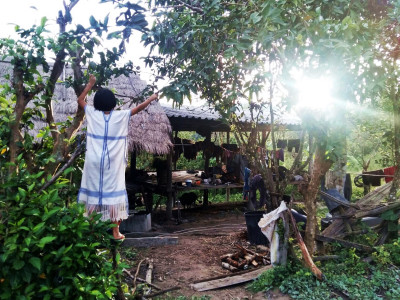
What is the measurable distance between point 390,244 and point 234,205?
6682 millimetres

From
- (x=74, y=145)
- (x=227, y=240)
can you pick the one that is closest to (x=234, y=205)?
(x=227, y=240)

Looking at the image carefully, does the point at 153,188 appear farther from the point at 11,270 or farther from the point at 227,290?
the point at 11,270

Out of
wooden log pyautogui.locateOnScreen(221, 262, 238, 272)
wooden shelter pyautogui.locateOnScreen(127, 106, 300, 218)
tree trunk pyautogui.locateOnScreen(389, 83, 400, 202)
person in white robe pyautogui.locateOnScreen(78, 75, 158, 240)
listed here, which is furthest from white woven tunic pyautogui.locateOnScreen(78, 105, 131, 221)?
wooden shelter pyautogui.locateOnScreen(127, 106, 300, 218)

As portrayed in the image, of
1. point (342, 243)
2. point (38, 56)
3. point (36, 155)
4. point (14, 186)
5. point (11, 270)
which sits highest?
point (38, 56)

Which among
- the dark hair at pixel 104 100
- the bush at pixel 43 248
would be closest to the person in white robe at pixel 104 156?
the dark hair at pixel 104 100

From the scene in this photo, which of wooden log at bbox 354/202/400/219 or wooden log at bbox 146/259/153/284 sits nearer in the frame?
wooden log at bbox 146/259/153/284

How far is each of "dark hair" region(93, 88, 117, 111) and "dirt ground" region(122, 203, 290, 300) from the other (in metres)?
2.76

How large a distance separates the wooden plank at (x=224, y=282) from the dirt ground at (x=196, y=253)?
0.06m

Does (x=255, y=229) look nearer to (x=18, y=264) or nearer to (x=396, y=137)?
(x=396, y=137)

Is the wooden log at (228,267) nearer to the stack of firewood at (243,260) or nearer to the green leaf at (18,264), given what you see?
the stack of firewood at (243,260)

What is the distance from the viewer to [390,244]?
516 cm

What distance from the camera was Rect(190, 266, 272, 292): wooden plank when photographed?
15.8 feet

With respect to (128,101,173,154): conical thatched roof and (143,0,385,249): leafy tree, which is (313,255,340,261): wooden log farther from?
(128,101,173,154): conical thatched roof

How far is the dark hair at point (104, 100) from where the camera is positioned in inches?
114
